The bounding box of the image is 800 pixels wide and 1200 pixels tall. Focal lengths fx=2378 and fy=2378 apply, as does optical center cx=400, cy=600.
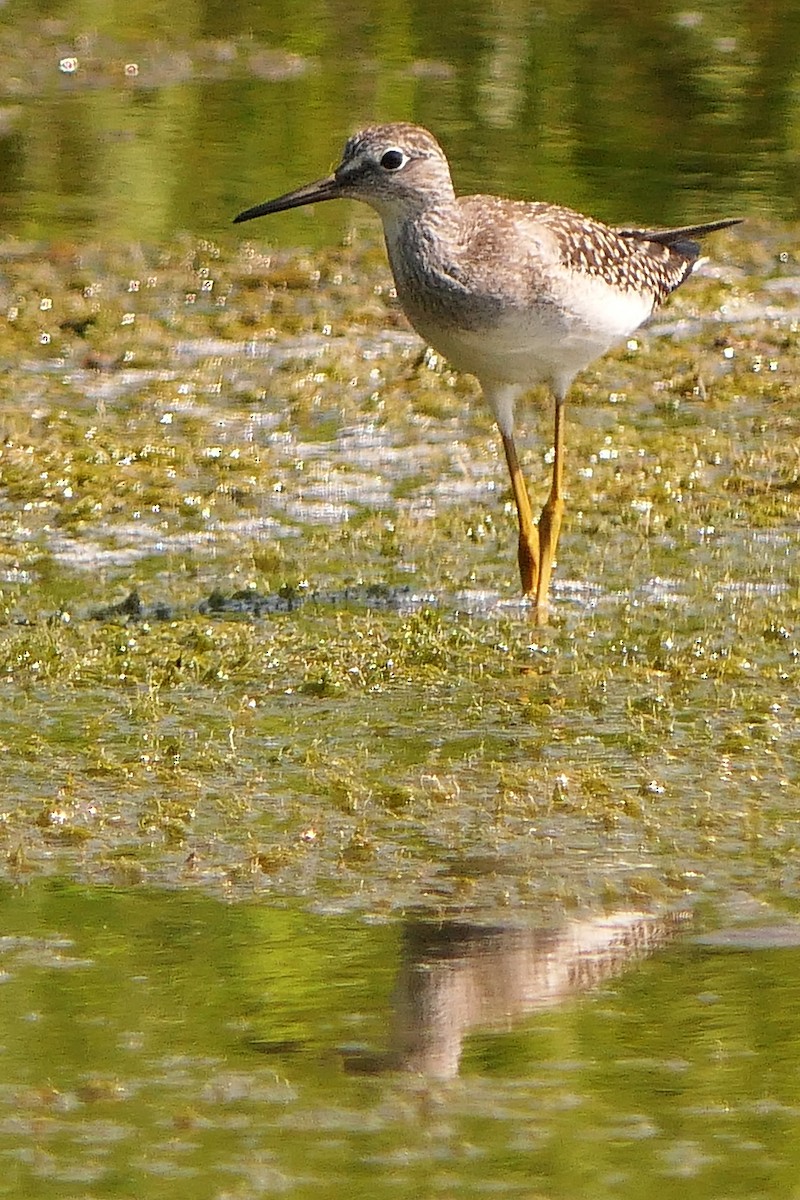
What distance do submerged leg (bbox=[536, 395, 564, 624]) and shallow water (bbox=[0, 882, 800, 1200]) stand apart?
2242 millimetres

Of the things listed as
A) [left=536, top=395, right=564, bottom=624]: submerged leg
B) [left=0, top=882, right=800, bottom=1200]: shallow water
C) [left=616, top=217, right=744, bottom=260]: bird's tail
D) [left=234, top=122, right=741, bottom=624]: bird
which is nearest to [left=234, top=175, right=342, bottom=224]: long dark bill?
[left=234, top=122, right=741, bottom=624]: bird

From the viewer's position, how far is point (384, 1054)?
4.14m

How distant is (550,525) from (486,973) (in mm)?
2748

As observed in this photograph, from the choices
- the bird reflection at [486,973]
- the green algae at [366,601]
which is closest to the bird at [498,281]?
the green algae at [366,601]

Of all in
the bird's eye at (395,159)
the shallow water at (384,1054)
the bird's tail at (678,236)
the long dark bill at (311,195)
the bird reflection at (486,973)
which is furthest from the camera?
the bird's tail at (678,236)

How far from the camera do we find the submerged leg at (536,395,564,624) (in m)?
6.88

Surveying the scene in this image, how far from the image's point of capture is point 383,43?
14.4 metres

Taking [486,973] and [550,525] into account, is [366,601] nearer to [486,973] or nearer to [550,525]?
[550,525]

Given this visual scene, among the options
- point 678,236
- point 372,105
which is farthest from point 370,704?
point 372,105

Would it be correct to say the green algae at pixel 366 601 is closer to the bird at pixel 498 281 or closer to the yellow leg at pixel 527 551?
the yellow leg at pixel 527 551

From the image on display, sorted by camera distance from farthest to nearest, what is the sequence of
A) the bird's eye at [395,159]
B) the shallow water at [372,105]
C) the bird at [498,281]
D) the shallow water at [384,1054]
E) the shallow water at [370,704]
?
the shallow water at [372,105]
the bird's eye at [395,159]
the bird at [498,281]
the shallow water at [370,704]
the shallow water at [384,1054]

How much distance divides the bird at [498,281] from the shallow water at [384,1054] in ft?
7.63

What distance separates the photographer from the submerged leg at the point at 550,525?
271 inches

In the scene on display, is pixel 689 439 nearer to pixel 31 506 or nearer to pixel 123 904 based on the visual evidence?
pixel 31 506
